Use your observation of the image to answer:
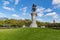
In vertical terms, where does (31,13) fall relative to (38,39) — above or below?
above

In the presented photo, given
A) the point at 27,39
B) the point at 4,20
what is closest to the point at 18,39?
the point at 27,39

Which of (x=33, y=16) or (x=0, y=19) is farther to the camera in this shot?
(x=0, y=19)

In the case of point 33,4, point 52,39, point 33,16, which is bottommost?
point 52,39

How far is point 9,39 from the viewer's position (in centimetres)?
2105

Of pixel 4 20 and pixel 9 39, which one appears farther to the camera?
pixel 4 20

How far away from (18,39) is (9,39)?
1.46 m

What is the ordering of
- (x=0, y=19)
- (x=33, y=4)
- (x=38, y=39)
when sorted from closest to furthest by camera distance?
(x=38, y=39)
(x=33, y=4)
(x=0, y=19)

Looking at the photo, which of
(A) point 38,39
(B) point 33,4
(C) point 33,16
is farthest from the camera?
(B) point 33,4

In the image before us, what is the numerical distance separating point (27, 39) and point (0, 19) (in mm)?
73822

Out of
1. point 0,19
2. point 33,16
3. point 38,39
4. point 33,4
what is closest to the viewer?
point 38,39

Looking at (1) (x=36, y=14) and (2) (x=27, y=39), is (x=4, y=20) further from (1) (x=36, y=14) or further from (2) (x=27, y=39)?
(2) (x=27, y=39)

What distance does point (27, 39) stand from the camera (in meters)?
20.7

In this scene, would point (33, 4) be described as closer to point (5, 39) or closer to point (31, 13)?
point (31, 13)

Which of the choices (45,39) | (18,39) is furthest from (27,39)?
(45,39)
